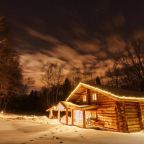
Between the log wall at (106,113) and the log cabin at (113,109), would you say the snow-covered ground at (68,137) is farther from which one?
the log wall at (106,113)

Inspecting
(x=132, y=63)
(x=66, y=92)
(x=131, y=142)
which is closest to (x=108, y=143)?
(x=131, y=142)

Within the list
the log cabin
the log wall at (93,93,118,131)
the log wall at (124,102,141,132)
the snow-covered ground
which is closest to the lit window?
the log cabin

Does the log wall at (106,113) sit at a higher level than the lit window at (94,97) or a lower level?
lower

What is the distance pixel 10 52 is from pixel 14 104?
38.3 meters

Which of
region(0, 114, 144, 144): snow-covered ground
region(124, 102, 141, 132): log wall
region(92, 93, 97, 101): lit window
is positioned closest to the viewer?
region(0, 114, 144, 144): snow-covered ground

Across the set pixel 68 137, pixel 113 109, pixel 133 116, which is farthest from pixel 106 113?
pixel 68 137

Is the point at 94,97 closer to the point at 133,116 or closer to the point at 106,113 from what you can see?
the point at 106,113

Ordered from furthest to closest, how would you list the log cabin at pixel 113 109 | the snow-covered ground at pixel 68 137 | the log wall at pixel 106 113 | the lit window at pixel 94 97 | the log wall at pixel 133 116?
the lit window at pixel 94 97 → the log wall at pixel 106 113 → the log wall at pixel 133 116 → the log cabin at pixel 113 109 → the snow-covered ground at pixel 68 137

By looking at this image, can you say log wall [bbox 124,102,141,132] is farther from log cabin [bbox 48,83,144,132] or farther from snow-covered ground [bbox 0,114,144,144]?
snow-covered ground [bbox 0,114,144,144]

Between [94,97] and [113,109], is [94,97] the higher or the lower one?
the higher one

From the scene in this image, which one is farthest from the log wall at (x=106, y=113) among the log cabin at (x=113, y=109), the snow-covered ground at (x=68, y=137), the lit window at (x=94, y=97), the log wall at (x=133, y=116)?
the snow-covered ground at (x=68, y=137)

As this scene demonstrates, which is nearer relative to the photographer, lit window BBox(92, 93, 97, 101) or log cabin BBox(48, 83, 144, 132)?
log cabin BBox(48, 83, 144, 132)

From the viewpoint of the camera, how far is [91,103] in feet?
91.0

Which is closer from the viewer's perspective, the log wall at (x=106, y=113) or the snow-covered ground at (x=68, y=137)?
the snow-covered ground at (x=68, y=137)
